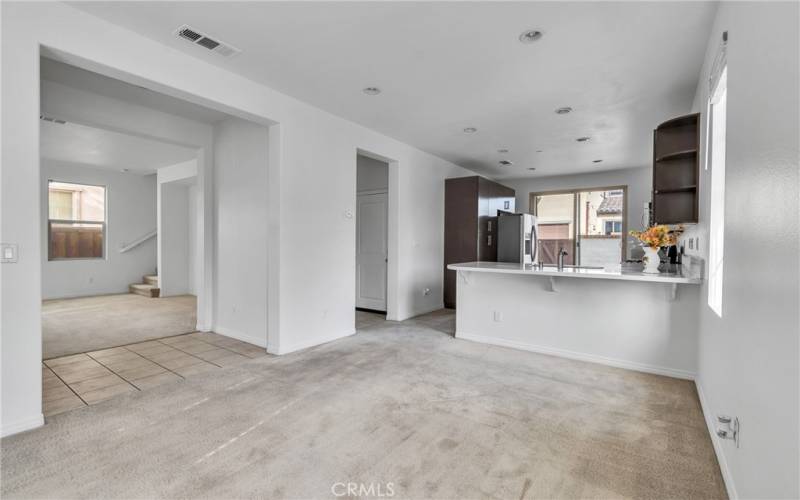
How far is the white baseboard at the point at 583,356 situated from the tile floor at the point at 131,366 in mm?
2445

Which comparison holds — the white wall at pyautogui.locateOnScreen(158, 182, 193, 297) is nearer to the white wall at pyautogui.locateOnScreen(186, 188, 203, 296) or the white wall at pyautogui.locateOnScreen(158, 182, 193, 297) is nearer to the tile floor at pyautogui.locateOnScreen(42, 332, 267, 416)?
the white wall at pyautogui.locateOnScreen(186, 188, 203, 296)

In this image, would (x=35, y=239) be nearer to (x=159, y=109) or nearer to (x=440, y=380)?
(x=159, y=109)

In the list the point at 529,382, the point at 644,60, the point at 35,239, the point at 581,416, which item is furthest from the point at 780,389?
the point at 35,239

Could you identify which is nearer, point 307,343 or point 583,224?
point 307,343

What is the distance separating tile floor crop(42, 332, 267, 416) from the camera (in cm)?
289

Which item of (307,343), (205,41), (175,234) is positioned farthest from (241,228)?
(175,234)

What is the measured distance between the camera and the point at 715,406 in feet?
7.45

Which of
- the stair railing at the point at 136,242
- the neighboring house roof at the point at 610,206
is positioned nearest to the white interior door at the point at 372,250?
the neighboring house roof at the point at 610,206

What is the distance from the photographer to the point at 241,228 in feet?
14.8

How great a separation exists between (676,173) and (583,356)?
1898mm

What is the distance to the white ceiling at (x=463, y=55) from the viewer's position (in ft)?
8.11

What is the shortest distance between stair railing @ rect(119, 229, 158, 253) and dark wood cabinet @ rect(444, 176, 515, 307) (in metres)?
6.84

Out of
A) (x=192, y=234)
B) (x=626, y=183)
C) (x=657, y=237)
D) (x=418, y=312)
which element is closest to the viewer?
(x=657, y=237)

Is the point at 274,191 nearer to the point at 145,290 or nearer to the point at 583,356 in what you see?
the point at 583,356
